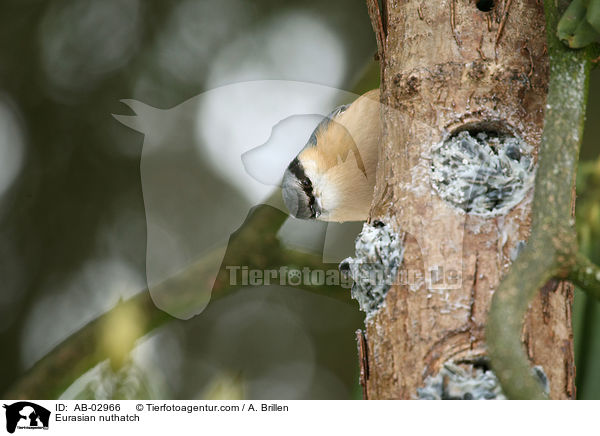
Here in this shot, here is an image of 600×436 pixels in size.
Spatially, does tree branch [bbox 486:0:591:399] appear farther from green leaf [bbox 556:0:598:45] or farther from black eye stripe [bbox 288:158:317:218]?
black eye stripe [bbox 288:158:317:218]

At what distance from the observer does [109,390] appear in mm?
764

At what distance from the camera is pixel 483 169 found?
593 millimetres

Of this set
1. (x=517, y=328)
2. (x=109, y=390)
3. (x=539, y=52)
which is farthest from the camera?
(x=109, y=390)

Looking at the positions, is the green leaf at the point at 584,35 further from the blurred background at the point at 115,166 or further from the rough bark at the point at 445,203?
the blurred background at the point at 115,166

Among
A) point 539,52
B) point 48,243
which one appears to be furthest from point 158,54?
point 539,52

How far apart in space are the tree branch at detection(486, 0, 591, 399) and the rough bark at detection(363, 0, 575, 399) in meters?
0.05

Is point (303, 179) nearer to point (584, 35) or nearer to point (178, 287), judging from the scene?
point (178, 287)

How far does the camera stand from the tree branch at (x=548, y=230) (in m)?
0.48

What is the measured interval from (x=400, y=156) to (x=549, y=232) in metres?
0.17
